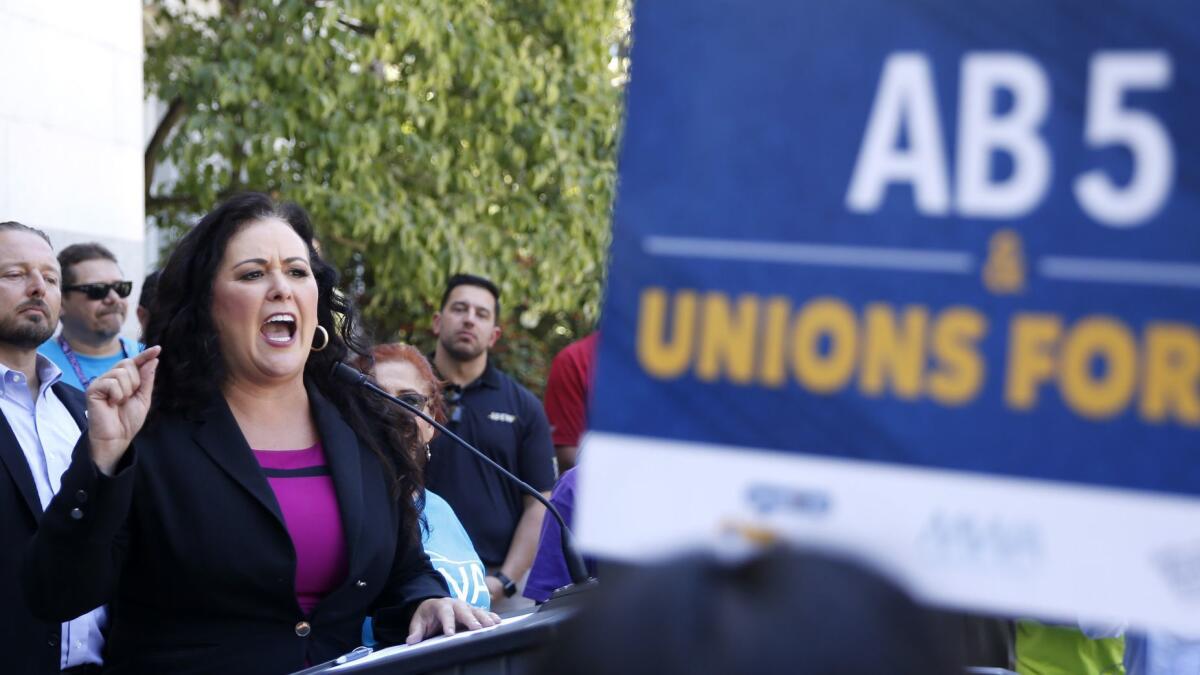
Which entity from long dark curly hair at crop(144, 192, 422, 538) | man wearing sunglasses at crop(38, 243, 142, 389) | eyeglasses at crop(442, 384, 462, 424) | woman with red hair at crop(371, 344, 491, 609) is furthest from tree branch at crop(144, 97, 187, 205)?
long dark curly hair at crop(144, 192, 422, 538)

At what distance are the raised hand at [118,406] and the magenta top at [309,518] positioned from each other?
Answer: 0.39 metres

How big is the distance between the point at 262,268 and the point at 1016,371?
2.44 metres

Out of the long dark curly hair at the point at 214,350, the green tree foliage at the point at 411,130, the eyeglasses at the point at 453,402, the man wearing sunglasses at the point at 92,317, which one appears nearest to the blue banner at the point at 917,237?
the long dark curly hair at the point at 214,350

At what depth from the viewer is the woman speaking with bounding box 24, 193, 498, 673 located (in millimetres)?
3035

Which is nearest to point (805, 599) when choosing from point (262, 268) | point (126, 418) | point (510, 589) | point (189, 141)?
point (126, 418)

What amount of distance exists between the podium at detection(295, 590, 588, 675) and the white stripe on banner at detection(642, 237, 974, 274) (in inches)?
39.8

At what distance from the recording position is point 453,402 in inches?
286

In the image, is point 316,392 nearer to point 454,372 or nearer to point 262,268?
point 262,268

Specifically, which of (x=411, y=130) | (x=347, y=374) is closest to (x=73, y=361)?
(x=347, y=374)

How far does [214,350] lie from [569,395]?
4185mm

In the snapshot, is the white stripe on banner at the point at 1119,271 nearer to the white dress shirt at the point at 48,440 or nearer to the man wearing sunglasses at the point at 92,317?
the white dress shirt at the point at 48,440

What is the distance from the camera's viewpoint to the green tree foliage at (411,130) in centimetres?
1038

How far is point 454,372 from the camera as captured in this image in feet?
24.5

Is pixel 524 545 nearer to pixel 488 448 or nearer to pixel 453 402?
pixel 488 448
